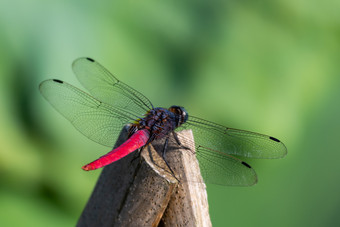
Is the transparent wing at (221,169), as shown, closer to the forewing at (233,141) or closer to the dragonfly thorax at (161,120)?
the forewing at (233,141)

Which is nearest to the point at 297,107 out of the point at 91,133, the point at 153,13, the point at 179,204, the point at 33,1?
the point at 153,13

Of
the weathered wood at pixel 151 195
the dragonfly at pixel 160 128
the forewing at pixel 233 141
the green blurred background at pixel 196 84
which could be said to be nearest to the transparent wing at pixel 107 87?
the dragonfly at pixel 160 128

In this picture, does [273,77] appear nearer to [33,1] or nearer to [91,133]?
[91,133]

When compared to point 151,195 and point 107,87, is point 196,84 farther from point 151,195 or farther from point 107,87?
point 151,195

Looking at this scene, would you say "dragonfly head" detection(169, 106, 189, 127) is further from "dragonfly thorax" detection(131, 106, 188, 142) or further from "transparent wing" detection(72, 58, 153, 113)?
"transparent wing" detection(72, 58, 153, 113)

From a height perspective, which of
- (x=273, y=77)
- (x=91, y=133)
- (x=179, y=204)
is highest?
(x=273, y=77)

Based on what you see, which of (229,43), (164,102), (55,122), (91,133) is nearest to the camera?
(91,133)

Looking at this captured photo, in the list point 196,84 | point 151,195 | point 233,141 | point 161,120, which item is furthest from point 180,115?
point 151,195
